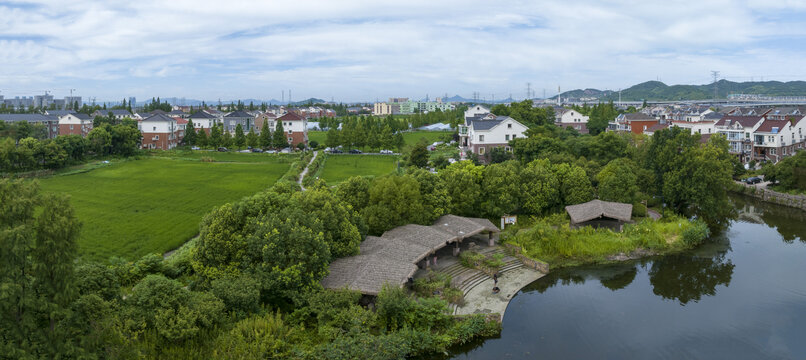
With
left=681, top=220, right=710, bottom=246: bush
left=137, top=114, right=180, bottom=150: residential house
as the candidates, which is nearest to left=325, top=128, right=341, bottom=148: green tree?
left=137, top=114, right=180, bottom=150: residential house

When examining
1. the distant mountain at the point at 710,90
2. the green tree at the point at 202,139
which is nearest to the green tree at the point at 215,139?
the green tree at the point at 202,139

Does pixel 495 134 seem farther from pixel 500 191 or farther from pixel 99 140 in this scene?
pixel 99 140

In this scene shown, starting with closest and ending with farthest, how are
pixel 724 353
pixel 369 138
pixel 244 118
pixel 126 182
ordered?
pixel 724 353 < pixel 126 182 < pixel 369 138 < pixel 244 118

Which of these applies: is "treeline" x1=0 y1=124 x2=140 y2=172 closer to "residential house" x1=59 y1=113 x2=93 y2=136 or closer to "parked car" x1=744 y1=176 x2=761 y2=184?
"residential house" x1=59 y1=113 x2=93 y2=136

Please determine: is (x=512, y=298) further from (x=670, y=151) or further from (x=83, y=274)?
(x=670, y=151)

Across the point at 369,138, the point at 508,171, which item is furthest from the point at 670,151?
the point at 369,138
